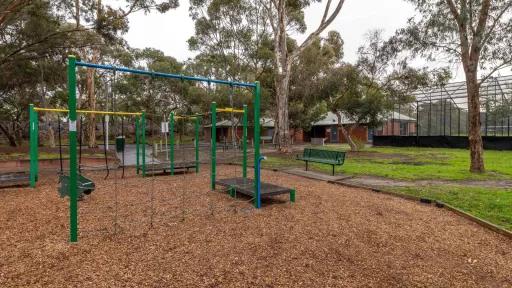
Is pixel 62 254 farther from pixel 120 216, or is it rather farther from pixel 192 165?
pixel 192 165

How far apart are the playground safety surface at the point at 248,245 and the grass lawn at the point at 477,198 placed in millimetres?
558

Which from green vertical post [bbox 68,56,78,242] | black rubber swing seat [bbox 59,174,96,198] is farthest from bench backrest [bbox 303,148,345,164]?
green vertical post [bbox 68,56,78,242]

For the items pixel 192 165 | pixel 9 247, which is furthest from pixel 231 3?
pixel 9 247

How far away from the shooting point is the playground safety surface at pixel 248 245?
11.1ft

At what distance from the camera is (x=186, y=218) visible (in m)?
5.57

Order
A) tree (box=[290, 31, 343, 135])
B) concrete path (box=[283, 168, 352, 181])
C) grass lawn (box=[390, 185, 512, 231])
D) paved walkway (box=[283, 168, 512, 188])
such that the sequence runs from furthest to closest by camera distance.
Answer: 1. tree (box=[290, 31, 343, 135])
2. concrete path (box=[283, 168, 352, 181])
3. paved walkway (box=[283, 168, 512, 188])
4. grass lawn (box=[390, 185, 512, 231])

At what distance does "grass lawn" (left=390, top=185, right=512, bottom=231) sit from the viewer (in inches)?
226

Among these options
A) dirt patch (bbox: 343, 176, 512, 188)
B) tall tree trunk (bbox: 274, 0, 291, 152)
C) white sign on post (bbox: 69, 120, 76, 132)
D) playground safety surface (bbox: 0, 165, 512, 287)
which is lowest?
playground safety surface (bbox: 0, 165, 512, 287)

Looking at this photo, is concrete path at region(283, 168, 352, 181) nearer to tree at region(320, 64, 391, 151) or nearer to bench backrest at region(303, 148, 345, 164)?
bench backrest at region(303, 148, 345, 164)

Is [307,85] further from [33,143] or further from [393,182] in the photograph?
[33,143]

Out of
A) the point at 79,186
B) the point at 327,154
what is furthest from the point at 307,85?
the point at 79,186

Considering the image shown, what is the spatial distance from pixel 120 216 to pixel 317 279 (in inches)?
159

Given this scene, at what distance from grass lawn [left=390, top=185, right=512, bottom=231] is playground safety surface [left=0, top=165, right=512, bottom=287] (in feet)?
1.83

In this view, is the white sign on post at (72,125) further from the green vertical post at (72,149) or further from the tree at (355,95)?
the tree at (355,95)
